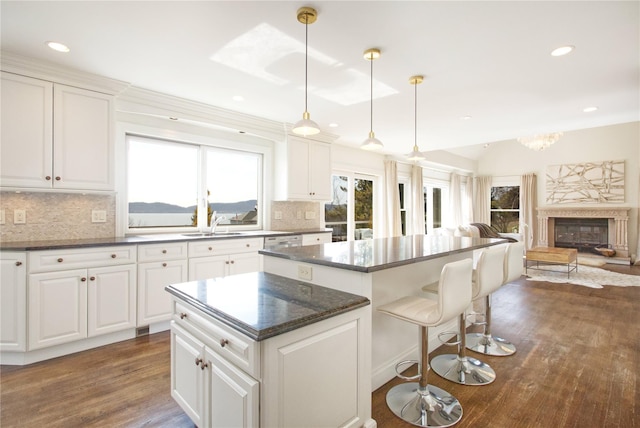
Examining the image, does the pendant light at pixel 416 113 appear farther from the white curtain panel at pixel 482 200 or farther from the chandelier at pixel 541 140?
the white curtain panel at pixel 482 200

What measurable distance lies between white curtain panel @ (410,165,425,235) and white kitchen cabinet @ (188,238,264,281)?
4.84 metres

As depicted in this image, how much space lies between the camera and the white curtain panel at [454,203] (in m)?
9.52

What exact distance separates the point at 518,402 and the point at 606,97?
11.6 feet

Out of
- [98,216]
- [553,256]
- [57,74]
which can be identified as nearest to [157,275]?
[98,216]

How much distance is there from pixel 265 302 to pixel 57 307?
2.19 meters

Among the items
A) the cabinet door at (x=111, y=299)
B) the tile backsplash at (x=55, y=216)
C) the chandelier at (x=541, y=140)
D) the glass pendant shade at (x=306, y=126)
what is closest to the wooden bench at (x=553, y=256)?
the chandelier at (x=541, y=140)

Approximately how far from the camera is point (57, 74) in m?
2.72

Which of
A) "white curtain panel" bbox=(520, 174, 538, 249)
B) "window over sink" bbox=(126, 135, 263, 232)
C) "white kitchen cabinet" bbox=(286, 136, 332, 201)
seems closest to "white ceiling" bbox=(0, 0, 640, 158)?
"window over sink" bbox=(126, 135, 263, 232)

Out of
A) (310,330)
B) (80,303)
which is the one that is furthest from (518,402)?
(80,303)

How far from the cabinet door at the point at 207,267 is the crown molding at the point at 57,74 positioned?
184 cm

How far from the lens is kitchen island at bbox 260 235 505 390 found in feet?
5.82

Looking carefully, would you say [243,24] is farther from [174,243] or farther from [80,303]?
[80,303]

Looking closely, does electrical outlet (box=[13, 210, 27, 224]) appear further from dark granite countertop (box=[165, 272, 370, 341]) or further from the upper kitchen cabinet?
dark granite countertop (box=[165, 272, 370, 341])

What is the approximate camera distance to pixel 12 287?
2.41 metres
